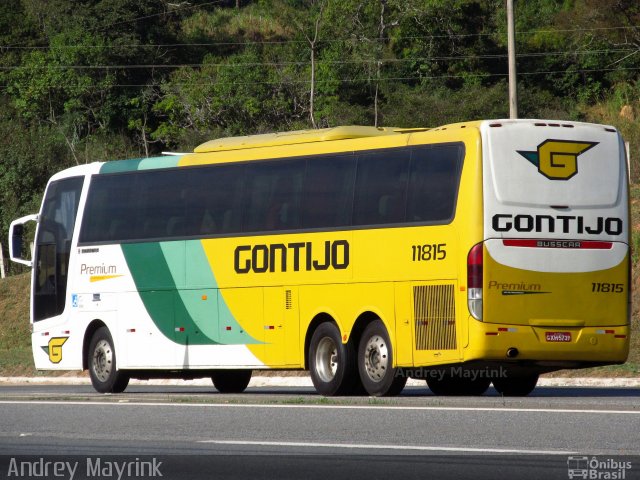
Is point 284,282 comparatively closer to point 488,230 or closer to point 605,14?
point 488,230

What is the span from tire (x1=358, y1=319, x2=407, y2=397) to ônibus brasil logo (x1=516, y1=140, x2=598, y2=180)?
2.94 meters

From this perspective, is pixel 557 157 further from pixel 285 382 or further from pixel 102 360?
pixel 285 382

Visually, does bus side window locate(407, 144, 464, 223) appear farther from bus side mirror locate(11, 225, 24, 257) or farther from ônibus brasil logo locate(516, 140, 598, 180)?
bus side mirror locate(11, 225, 24, 257)

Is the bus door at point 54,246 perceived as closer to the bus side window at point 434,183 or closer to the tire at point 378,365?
the tire at point 378,365

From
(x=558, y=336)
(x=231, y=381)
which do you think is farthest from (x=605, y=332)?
(x=231, y=381)

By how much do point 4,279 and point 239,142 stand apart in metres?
22.5

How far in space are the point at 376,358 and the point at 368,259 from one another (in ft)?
4.34

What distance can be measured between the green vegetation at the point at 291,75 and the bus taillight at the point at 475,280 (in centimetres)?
3311

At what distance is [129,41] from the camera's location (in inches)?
3152

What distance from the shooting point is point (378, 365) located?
1927cm

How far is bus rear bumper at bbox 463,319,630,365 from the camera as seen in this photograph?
1805 centimetres

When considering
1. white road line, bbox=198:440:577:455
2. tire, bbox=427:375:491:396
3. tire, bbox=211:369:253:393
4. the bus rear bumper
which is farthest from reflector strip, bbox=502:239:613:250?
white road line, bbox=198:440:577:455

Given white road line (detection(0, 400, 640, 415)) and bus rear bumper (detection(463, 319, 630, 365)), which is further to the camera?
bus rear bumper (detection(463, 319, 630, 365))

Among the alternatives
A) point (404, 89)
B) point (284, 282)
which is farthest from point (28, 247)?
point (284, 282)
